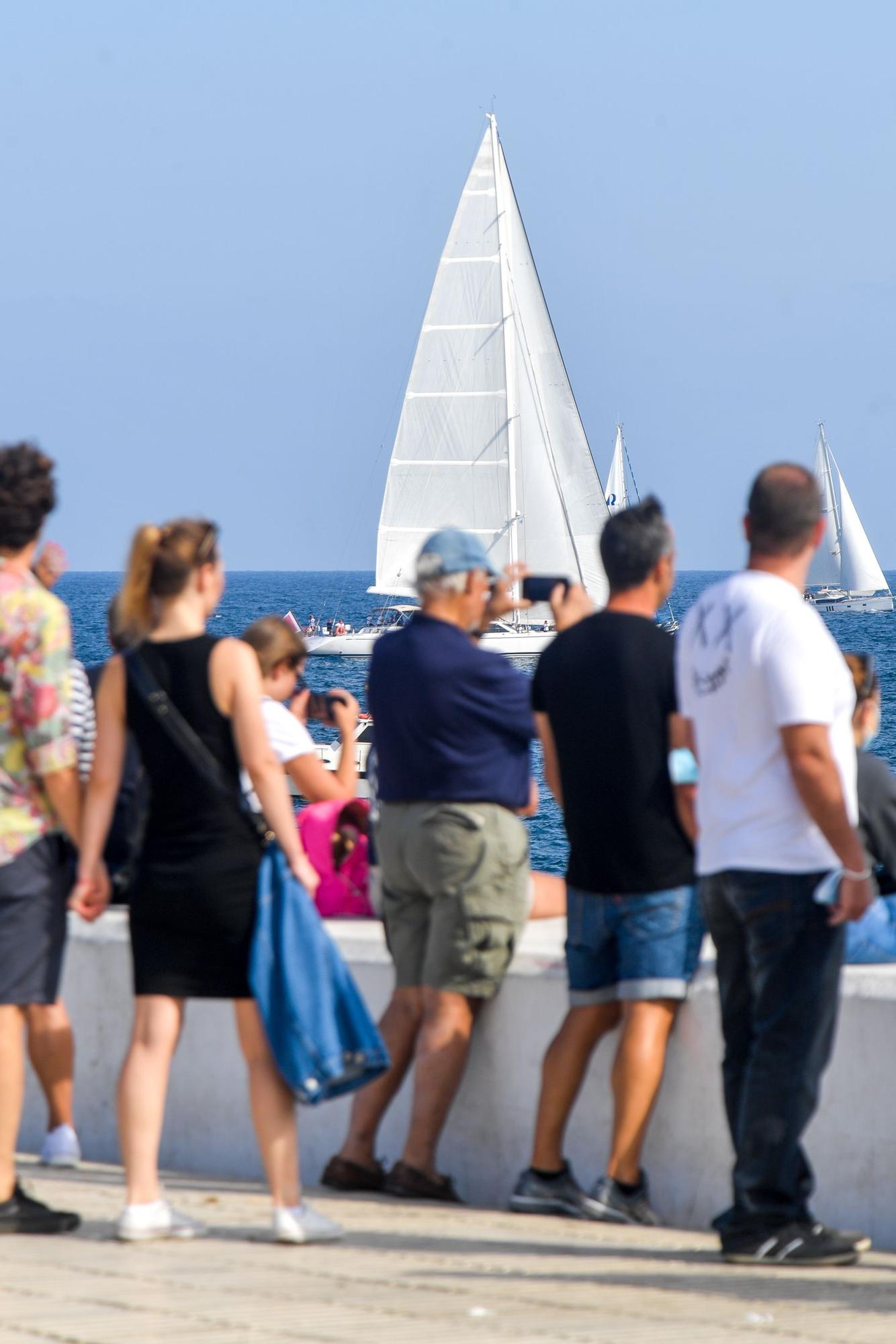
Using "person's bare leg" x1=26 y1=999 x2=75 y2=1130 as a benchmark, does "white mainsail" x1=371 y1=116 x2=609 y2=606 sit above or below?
above

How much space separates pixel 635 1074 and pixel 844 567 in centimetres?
11154

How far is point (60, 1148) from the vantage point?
223 inches

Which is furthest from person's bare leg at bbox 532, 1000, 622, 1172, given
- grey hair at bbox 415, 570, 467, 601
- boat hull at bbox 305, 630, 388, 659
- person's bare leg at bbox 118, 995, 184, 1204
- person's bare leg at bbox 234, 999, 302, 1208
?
boat hull at bbox 305, 630, 388, 659

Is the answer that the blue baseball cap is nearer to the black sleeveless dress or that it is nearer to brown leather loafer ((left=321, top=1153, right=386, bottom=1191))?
the black sleeveless dress

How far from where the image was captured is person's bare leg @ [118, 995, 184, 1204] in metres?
4.58

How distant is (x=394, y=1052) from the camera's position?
533cm

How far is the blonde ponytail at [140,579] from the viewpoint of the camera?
4605 millimetres

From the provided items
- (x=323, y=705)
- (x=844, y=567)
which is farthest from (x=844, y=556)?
(x=323, y=705)

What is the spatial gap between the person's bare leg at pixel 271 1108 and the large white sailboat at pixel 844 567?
103691mm

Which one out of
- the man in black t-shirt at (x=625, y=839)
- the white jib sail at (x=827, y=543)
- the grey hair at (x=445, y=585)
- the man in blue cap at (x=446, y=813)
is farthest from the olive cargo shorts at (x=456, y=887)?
the white jib sail at (x=827, y=543)

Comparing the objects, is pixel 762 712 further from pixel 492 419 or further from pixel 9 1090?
pixel 492 419

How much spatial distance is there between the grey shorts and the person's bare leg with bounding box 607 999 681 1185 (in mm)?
1345

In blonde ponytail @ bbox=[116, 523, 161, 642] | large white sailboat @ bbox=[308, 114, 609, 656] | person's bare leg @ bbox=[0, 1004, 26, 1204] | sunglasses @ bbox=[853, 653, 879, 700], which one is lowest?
person's bare leg @ bbox=[0, 1004, 26, 1204]

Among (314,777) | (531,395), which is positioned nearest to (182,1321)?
(314,777)
